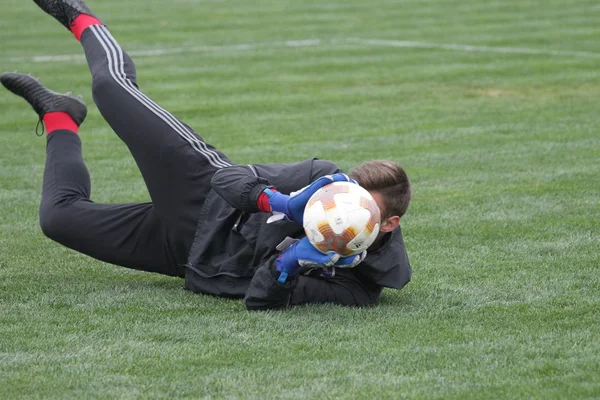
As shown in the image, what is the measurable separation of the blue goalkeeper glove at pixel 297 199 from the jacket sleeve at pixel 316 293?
0.34 meters

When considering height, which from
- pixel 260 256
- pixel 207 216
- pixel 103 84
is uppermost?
pixel 103 84

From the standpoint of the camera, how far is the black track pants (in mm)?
5684

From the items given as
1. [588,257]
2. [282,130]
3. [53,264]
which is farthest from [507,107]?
[53,264]

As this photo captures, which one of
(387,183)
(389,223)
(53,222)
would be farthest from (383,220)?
(53,222)

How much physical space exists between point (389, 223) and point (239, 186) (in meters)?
0.76

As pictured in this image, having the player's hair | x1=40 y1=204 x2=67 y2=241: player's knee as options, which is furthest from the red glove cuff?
x1=40 y1=204 x2=67 y2=241: player's knee

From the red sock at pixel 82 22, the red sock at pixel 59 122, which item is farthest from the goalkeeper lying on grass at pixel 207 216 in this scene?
the red sock at pixel 82 22

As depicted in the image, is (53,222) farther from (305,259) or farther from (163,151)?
(305,259)

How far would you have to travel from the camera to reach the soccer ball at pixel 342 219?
15.6 ft

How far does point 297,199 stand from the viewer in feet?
16.3

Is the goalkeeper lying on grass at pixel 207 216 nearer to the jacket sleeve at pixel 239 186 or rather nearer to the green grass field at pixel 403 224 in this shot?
the jacket sleeve at pixel 239 186

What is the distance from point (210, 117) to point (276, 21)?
9426mm

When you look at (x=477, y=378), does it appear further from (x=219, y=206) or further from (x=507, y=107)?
(x=507, y=107)

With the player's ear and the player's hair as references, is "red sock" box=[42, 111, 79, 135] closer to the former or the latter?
the player's hair
